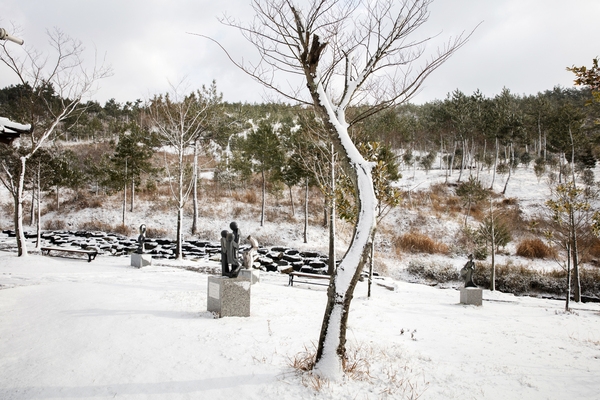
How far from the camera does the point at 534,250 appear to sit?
61.2 ft

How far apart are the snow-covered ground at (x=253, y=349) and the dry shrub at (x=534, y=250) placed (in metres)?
11.4

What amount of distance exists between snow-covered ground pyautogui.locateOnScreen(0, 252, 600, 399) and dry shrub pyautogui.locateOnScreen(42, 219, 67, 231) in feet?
64.9

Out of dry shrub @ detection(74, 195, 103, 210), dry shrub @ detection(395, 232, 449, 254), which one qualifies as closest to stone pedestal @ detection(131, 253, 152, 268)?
dry shrub @ detection(395, 232, 449, 254)

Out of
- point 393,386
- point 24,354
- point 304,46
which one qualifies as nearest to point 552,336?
point 393,386

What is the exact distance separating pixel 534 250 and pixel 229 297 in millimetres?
19888

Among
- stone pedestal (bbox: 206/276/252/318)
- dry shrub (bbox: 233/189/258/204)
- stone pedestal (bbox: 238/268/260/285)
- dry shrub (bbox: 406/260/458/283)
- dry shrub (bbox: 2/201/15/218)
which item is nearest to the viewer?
stone pedestal (bbox: 206/276/252/318)

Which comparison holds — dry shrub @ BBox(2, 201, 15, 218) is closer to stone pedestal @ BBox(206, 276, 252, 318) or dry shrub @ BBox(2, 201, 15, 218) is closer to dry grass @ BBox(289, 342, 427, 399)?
stone pedestal @ BBox(206, 276, 252, 318)

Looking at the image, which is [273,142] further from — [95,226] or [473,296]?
[473,296]

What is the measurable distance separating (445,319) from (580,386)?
12.6 feet

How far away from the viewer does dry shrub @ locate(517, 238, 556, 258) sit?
18.5 m

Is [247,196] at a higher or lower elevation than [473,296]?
higher

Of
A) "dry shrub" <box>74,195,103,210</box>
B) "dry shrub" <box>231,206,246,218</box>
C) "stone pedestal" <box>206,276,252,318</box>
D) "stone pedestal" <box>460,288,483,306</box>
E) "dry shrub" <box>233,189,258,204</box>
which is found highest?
"dry shrub" <box>233,189,258,204</box>

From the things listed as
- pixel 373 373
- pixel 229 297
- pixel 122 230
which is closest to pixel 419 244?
pixel 229 297

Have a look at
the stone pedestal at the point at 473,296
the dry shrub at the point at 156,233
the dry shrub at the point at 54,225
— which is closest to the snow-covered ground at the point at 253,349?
the stone pedestal at the point at 473,296
